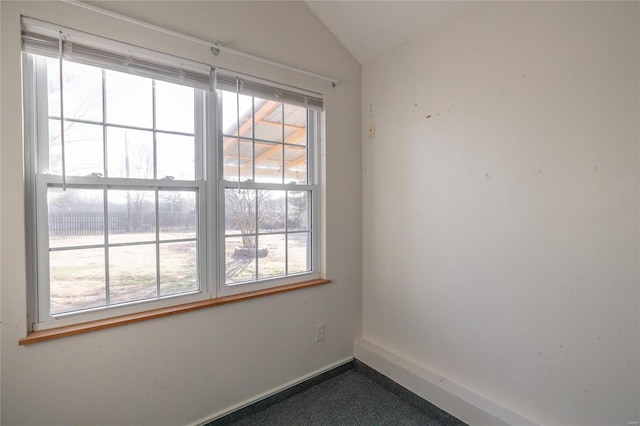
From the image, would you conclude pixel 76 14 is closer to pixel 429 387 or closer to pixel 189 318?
pixel 189 318

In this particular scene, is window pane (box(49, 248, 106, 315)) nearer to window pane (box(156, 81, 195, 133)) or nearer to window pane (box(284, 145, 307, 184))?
window pane (box(156, 81, 195, 133))

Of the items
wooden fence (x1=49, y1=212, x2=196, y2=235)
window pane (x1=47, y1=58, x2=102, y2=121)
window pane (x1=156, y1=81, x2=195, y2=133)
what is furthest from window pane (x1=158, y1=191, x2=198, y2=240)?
window pane (x1=47, y1=58, x2=102, y2=121)

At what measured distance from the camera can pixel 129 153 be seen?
4.78ft

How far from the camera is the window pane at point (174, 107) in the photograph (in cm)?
154

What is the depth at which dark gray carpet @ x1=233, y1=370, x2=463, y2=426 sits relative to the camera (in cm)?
169

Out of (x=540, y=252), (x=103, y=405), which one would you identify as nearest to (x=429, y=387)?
(x=540, y=252)

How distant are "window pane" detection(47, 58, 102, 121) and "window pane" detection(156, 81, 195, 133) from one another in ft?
0.85

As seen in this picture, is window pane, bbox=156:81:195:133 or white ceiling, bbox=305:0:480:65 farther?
white ceiling, bbox=305:0:480:65

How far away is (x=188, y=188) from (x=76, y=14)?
89 cm

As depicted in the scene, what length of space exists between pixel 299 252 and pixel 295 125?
3.02 ft

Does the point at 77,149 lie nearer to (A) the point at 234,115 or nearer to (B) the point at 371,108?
(A) the point at 234,115

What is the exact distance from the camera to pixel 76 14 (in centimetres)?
126

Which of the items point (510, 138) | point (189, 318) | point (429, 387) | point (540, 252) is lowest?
point (429, 387)

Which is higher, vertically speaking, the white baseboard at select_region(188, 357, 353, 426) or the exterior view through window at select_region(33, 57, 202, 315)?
the exterior view through window at select_region(33, 57, 202, 315)
